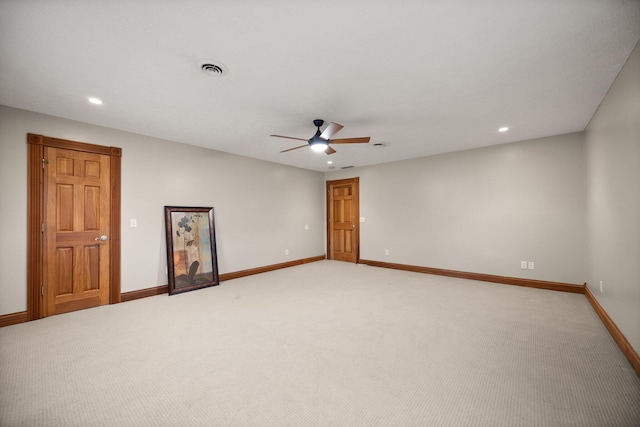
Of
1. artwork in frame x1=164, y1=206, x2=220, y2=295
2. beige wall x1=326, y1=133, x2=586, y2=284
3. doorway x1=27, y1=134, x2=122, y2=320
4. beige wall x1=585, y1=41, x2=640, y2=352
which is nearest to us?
beige wall x1=585, y1=41, x2=640, y2=352

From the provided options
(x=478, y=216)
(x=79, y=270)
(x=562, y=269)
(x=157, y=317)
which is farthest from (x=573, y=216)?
(x=79, y=270)

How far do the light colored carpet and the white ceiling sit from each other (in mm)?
2483

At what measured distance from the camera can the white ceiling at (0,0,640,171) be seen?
163cm

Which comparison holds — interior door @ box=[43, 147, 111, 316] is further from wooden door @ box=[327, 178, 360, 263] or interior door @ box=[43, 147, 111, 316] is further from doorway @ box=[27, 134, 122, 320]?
wooden door @ box=[327, 178, 360, 263]

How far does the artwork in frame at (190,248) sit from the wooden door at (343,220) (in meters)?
3.32

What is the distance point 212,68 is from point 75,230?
297cm

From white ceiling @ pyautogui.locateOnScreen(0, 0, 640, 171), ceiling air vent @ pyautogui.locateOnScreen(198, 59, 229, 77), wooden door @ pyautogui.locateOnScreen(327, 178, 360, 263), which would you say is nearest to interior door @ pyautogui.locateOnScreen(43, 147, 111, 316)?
white ceiling @ pyautogui.locateOnScreen(0, 0, 640, 171)

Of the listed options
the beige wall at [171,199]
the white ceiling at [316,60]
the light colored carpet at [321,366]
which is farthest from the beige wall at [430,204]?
the light colored carpet at [321,366]

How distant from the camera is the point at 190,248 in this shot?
4.47 meters

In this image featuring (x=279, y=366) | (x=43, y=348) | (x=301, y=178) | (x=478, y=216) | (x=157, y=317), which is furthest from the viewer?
(x=301, y=178)

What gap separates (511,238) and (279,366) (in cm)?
447

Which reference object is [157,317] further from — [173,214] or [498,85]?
[498,85]

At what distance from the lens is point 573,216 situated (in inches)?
158

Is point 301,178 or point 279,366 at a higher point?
point 301,178
